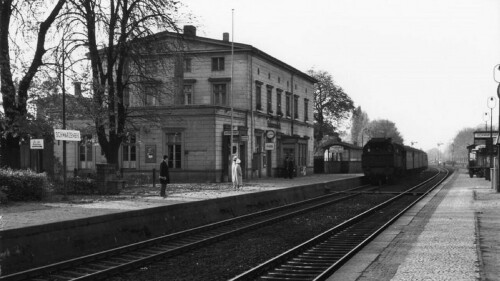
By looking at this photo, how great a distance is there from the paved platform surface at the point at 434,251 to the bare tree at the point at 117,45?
49.6 ft

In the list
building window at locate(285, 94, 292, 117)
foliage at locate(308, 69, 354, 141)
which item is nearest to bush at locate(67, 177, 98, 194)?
building window at locate(285, 94, 292, 117)

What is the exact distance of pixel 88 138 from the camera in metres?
30.8

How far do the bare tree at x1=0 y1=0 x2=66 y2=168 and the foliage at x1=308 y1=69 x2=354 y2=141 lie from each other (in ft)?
197

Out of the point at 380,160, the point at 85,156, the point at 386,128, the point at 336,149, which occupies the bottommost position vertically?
the point at 380,160

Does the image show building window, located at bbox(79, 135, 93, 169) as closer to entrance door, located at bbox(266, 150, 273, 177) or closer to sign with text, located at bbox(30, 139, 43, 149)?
entrance door, located at bbox(266, 150, 273, 177)

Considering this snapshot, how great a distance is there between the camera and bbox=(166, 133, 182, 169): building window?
36.8 meters

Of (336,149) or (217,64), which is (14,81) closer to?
(217,64)

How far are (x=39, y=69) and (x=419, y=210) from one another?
1611 centimetres

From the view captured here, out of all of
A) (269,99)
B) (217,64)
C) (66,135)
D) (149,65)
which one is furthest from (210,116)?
(66,135)

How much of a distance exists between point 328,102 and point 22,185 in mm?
67122

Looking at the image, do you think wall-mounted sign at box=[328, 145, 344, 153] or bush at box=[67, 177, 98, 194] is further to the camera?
wall-mounted sign at box=[328, 145, 344, 153]

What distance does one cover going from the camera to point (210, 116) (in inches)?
1410

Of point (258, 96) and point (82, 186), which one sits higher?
point (258, 96)

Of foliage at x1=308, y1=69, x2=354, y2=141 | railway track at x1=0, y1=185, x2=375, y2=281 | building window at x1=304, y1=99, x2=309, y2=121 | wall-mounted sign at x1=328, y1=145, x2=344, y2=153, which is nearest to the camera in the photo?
railway track at x1=0, y1=185, x2=375, y2=281
